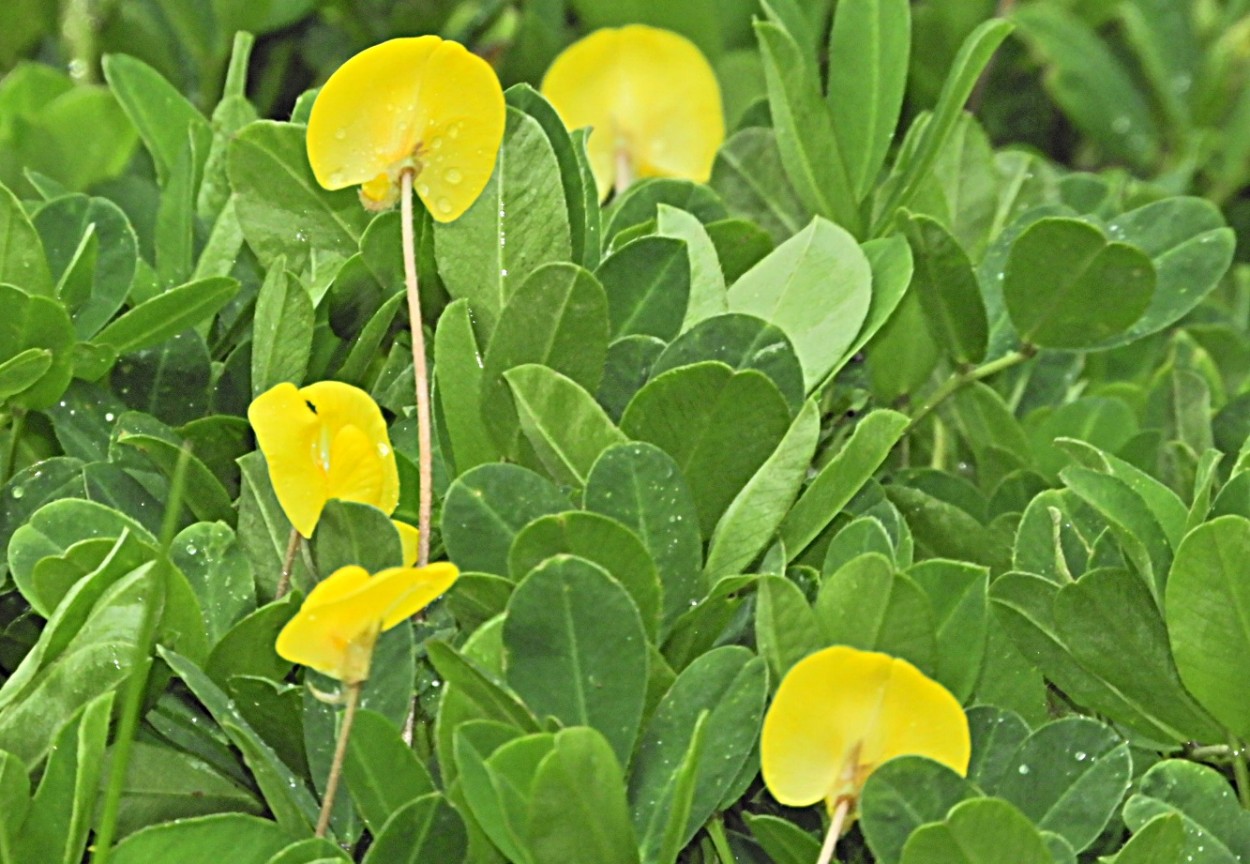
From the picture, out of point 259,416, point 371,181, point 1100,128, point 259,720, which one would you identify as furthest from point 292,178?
point 1100,128

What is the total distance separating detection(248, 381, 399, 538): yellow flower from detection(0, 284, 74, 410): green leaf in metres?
0.16

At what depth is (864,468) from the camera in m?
0.81

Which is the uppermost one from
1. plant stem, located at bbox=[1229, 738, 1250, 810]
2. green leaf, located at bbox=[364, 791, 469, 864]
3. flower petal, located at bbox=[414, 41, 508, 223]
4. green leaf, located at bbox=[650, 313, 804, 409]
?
flower petal, located at bbox=[414, 41, 508, 223]

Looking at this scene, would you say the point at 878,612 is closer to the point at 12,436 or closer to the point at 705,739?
the point at 705,739

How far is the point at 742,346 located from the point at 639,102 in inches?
17.8

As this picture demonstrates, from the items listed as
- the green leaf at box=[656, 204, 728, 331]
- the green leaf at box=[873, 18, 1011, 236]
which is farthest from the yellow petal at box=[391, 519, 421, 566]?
the green leaf at box=[873, 18, 1011, 236]

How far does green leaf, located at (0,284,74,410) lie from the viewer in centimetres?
86

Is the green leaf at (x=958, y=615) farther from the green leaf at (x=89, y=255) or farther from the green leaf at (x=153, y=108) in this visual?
the green leaf at (x=153, y=108)

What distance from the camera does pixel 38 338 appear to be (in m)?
0.88

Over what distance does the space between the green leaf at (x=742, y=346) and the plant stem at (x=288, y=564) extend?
0.72 feet

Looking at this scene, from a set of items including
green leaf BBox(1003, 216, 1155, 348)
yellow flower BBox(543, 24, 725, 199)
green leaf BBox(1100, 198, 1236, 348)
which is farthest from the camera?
yellow flower BBox(543, 24, 725, 199)

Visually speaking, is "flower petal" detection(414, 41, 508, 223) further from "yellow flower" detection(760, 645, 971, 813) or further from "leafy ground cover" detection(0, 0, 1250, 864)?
"yellow flower" detection(760, 645, 971, 813)

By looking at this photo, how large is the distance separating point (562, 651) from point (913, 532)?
32 centimetres

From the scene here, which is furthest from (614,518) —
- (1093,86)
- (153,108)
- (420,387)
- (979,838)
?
(1093,86)
